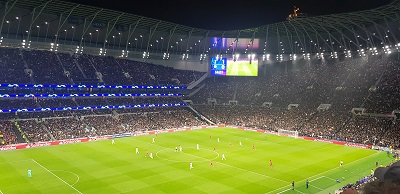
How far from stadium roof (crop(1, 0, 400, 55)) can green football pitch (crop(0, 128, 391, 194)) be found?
29.1 m

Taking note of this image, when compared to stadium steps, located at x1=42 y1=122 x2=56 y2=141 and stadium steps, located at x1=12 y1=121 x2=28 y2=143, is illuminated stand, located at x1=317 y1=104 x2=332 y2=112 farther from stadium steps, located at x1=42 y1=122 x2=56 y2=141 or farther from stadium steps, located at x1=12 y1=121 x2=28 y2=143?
stadium steps, located at x1=12 y1=121 x2=28 y2=143

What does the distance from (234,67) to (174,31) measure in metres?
19.7

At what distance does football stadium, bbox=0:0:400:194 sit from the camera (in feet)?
124

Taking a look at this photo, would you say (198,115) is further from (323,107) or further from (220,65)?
(323,107)

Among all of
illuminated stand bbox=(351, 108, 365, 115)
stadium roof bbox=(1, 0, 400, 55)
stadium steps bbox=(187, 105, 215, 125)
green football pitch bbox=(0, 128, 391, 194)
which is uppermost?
stadium roof bbox=(1, 0, 400, 55)

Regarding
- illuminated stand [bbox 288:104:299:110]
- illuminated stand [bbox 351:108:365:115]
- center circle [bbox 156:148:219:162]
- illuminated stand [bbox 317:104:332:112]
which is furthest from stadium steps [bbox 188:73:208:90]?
center circle [bbox 156:148:219:162]

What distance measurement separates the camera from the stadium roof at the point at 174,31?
217ft

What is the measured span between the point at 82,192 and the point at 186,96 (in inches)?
2638

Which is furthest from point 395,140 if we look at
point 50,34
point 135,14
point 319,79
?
point 50,34

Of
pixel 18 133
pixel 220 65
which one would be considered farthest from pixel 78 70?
pixel 220 65

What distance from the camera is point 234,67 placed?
92188 mm

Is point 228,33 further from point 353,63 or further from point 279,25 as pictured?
point 353,63

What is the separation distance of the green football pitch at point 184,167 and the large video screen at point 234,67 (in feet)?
116

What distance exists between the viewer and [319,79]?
85125mm
